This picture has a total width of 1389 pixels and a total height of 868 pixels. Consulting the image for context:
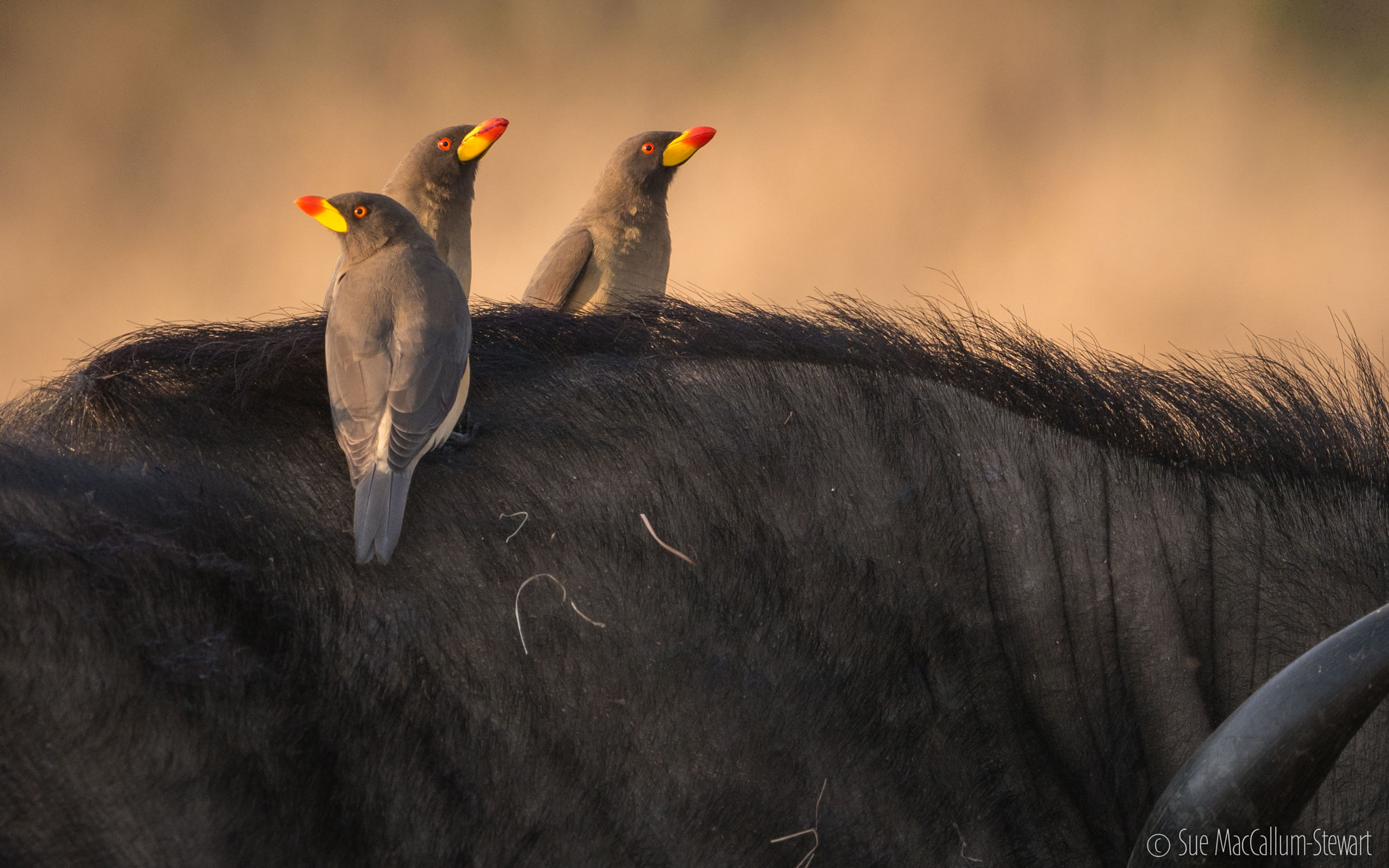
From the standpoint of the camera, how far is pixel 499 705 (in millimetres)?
1502

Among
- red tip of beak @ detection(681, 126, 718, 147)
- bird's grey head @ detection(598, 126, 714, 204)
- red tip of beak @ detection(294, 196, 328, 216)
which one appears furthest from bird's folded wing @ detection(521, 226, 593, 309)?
red tip of beak @ detection(294, 196, 328, 216)

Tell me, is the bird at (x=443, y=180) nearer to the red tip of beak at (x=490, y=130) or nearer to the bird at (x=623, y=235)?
the red tip of beak at (x=490, y=130)

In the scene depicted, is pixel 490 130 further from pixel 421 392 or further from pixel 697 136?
pixel 421 392

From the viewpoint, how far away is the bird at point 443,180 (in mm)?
3271

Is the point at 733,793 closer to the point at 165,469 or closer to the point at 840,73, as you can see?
the point at 165,469

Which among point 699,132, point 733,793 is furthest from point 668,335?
point 699,132

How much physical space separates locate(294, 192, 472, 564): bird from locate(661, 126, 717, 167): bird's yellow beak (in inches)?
61.9

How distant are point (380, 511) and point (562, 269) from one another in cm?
221

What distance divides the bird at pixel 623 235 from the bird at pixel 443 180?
0.39 meters

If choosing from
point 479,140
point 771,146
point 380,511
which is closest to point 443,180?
point 479,140

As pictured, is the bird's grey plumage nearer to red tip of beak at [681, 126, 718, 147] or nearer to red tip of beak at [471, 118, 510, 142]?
red tip of beak at [471, 118, 510, 142]

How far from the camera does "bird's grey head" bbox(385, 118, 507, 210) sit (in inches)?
129

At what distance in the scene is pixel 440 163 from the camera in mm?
3301

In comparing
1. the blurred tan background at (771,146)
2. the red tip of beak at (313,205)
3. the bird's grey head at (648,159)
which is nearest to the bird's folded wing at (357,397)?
the red tip of beak at (313,205)
